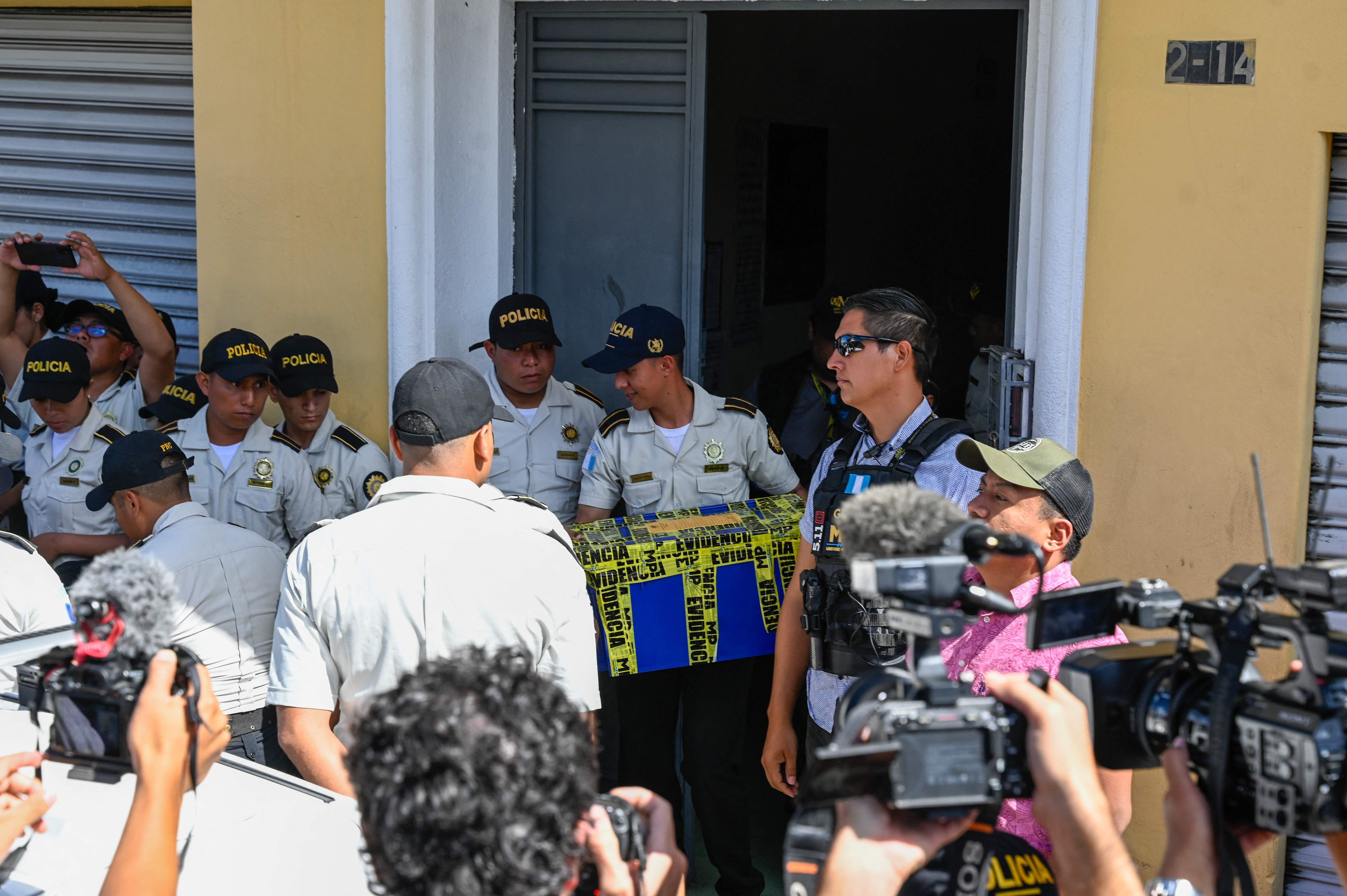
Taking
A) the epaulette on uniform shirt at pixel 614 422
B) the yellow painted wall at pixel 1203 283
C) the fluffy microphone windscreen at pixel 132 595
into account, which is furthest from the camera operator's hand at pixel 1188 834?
the epaulette on uniform shirt at pixel 614 422

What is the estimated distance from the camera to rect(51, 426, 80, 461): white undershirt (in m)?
4.73

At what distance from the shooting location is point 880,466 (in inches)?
131

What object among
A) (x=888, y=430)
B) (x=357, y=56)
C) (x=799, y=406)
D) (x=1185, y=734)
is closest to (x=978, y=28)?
(x=799, y=406)

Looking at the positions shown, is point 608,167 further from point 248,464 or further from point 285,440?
point 248,464

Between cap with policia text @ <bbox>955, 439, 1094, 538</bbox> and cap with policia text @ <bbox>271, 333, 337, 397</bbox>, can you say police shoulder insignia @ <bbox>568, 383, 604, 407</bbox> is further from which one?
cap with policia text @ <bbox>955, 439, 1094, 538</bbox>

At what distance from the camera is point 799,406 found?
16.5 ft

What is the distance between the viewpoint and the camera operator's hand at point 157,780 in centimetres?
167

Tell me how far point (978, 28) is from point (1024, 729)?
298 inches

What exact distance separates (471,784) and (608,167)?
3.63m

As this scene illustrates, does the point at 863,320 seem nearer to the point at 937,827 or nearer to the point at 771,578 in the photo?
the point at 771,578

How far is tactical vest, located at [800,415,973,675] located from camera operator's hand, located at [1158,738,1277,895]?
4.56 ft

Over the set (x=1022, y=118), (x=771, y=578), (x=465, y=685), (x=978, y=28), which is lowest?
(x=771, y=578)

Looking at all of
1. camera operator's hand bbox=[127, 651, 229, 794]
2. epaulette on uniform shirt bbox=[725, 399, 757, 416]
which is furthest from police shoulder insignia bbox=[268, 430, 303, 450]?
camera operator's hand bbox=[127, 651, 229, 794]

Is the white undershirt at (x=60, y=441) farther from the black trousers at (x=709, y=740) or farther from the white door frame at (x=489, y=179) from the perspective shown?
the black trousers at (x=709, y=740)
